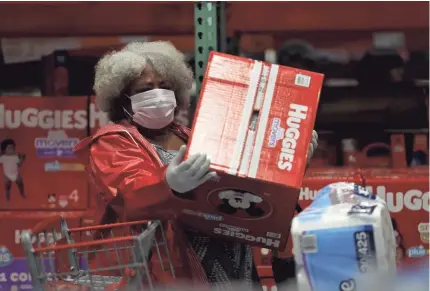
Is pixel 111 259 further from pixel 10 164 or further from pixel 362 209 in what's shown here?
pixel 10 164

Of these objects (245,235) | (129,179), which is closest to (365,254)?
(245,235)

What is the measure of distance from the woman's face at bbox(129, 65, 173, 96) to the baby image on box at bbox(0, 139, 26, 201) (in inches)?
43.0

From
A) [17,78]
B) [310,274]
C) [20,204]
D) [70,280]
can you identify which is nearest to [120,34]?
[17,78]

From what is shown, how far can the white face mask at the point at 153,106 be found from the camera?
169 cm

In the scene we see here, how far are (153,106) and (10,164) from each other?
1182 millimetres

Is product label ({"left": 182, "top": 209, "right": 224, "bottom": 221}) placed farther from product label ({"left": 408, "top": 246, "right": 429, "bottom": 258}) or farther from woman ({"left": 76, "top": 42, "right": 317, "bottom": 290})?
product label ({"left": 408, "top": 246, "right": 429, "bottom": 258})

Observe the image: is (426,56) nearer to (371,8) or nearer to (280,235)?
A: (371,8)

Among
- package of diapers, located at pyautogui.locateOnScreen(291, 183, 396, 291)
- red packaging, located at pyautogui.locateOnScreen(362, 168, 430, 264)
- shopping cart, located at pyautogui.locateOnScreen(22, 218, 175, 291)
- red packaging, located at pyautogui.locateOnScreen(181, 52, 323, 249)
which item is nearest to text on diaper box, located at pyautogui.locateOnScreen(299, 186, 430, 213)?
red packaging, located at pyautogui.locateOnScreen(362, 168, 430, 264)

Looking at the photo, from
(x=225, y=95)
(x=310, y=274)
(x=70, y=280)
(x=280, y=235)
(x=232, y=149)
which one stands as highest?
(x=225, y=95)

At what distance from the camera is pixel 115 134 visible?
1.61m

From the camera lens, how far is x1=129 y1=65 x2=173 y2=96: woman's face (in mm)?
1721

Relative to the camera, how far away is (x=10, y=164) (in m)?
2.64

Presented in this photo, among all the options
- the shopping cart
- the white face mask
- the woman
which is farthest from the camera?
the white face mask

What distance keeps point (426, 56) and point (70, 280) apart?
187 cm
